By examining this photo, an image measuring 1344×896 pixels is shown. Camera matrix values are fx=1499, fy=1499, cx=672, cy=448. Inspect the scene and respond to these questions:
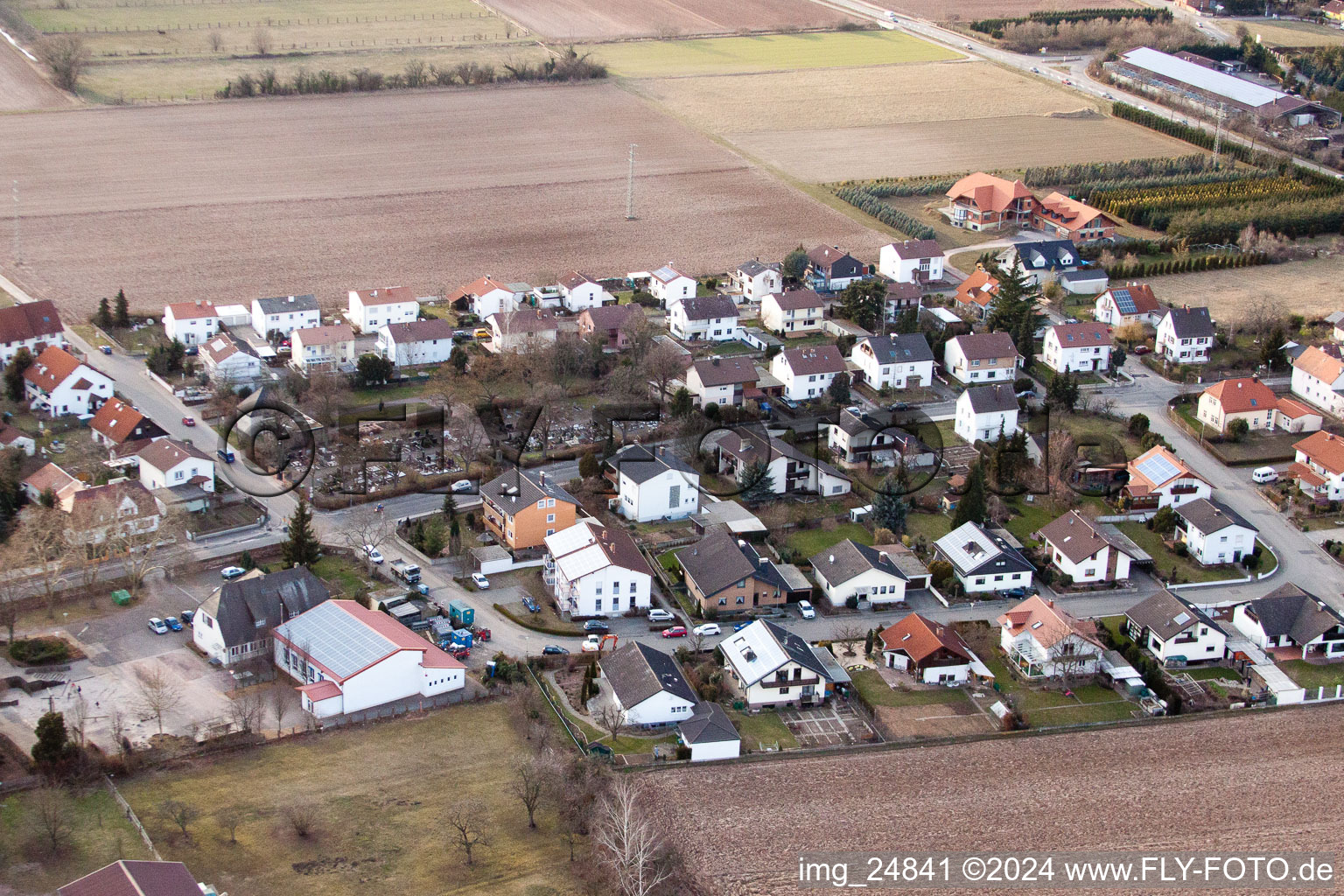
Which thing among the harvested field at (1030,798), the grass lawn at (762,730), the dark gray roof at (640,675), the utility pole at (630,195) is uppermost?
the utility pole at (630,195)

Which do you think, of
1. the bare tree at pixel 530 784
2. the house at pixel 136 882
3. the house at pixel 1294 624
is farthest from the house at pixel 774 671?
the house at pixel 136 882

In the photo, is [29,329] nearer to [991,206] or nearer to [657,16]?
[991,206]

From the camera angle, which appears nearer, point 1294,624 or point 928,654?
point 928,654

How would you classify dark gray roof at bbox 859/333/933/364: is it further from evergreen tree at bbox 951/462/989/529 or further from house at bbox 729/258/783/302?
evergreen tree at bbox 951/462/989/529

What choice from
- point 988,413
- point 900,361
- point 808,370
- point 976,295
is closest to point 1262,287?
point 976,295

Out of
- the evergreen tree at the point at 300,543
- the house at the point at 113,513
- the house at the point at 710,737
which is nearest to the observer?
the house at the point at 710,737

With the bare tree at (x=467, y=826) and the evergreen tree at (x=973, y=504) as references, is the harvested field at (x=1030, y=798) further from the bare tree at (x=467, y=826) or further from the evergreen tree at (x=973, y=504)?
the evergreen tree at (x=973, y=504)
